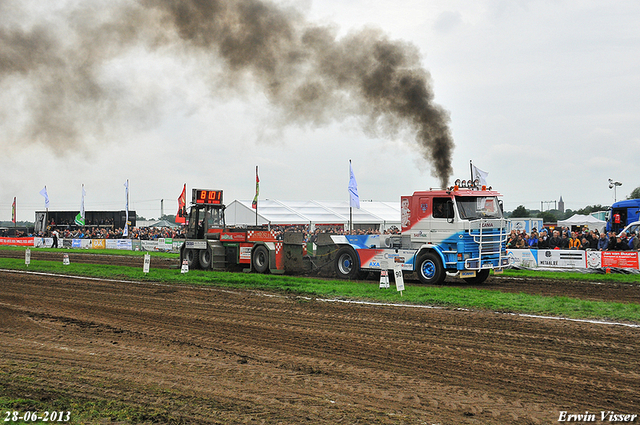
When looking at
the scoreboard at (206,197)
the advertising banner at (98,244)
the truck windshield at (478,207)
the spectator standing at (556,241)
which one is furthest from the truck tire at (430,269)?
the advertising banner at (98,244)

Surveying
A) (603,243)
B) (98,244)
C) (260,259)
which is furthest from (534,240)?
(98,244)

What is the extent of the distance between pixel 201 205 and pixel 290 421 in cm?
1826

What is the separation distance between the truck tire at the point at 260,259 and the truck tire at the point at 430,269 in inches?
261

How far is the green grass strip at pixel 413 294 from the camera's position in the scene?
1192cm

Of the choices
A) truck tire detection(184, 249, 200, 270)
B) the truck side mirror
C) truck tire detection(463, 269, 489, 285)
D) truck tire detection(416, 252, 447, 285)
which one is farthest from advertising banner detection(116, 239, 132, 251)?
the truck side mirror

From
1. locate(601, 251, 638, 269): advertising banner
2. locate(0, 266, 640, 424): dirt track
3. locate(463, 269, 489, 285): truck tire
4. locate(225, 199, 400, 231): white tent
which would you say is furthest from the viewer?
locate(225, 199, 400, 231): white tent

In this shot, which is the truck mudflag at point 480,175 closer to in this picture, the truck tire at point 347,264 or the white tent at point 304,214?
the truck tire at point 347,264

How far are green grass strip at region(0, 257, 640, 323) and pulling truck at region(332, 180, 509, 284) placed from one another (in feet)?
2.81

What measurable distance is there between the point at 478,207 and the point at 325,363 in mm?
10730

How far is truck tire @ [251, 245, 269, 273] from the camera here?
69.5 feet

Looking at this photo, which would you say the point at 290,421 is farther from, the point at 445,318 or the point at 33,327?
the point at 33,327

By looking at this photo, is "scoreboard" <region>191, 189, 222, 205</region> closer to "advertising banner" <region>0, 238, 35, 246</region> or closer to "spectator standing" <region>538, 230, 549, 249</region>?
"spectator standing" <region>538, 230, 549, 249</region>

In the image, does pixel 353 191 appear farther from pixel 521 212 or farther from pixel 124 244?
pixel 521 212

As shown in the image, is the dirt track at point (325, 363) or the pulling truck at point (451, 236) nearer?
the dirt track at point (325, 363)
